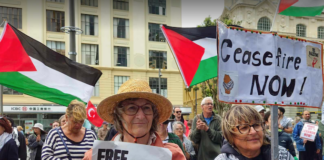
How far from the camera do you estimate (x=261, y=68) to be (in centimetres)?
347

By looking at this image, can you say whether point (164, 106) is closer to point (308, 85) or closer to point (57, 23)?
point (308, 85)

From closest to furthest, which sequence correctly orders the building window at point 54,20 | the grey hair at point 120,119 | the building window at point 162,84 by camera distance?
the grey hair at point 120,119, the building window at point 54,20, the building window at point 162,84

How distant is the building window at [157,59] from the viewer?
117 ft

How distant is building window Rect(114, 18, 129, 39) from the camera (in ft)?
114

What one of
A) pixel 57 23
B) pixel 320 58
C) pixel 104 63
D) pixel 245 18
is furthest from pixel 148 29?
pixel 320 58

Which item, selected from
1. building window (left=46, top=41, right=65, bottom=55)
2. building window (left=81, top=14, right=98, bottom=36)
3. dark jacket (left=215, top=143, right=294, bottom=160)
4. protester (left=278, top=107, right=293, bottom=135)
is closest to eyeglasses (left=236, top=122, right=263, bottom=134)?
dark jacket (left=215, top=143, right=294, bottom=160)

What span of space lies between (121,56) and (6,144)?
29.6m

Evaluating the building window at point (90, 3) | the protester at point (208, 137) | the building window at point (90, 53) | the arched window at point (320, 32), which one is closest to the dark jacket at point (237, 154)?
the protester at point (208, 137)

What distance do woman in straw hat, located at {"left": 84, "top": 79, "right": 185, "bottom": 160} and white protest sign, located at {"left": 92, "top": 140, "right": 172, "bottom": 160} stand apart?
106 mm

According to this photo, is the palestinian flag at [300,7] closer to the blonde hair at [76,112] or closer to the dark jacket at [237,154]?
the dark jacket at [237,154]

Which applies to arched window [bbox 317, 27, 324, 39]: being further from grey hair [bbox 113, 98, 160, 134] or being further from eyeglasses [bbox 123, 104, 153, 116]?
eyeglasses [bbox 123, 104, 153, 116]

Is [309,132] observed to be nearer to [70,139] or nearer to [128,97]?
[70,139]

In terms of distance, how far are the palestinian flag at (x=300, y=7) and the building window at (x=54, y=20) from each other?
30.5 m

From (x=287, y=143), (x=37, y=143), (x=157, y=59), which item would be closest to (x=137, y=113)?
(x=287, y=143)
